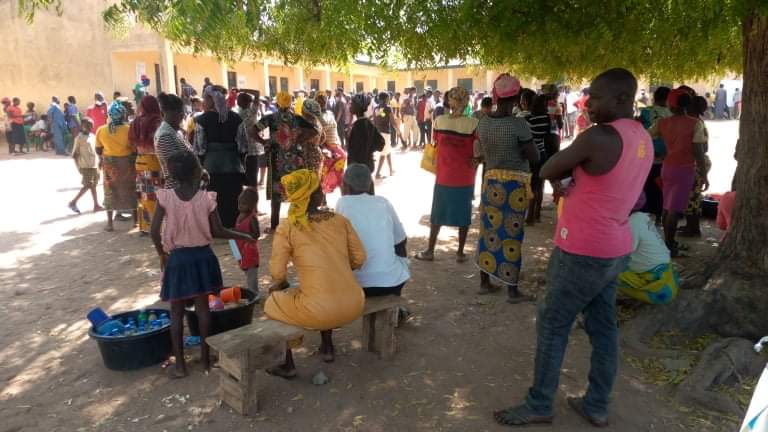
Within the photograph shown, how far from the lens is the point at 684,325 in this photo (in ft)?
14.4

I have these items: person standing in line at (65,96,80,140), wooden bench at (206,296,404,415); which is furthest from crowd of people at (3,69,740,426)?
person standing in line at (65,96,80,140)

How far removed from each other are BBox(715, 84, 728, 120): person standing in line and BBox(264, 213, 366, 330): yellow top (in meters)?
29.5

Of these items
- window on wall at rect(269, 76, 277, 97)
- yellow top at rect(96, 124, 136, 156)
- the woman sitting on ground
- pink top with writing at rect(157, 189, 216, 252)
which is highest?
window on wall at rect(269, 76, 277, 97)

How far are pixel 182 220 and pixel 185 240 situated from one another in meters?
0.14

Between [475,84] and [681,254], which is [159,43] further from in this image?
[475,84]

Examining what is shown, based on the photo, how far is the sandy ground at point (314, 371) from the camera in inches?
132

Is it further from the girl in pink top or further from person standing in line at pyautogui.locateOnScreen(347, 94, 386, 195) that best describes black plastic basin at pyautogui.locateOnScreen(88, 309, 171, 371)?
person standing in line at pyautogui.locateOnScreen(347, 94, 386, 195)

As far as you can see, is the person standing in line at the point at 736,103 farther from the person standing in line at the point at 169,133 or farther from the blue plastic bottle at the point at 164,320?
the blue plastic bottle at the point at 164,320

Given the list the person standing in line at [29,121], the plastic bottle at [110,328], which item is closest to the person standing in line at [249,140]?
the plastic bottle at [110,328]

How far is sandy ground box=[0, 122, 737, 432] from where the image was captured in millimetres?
3365

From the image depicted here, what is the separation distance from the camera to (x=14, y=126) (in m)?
18.0

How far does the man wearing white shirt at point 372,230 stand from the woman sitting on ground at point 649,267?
1962mm

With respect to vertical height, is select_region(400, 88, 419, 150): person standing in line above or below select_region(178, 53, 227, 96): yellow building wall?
below

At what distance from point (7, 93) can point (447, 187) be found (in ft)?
66.6
